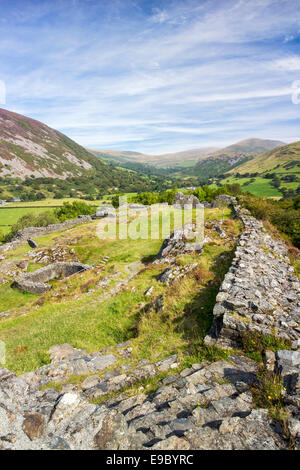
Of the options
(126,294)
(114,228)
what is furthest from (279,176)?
(126,294)

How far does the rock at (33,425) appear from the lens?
478cm

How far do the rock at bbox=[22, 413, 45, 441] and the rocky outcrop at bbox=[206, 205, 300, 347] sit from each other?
5.53 meters

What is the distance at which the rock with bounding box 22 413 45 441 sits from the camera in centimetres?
478

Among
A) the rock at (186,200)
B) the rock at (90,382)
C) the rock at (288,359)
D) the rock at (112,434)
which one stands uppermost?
the rock at (186,200)

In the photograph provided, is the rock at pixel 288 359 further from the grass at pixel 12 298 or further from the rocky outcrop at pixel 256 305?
the grass at pixel 12 298

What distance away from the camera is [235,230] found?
24.7 m

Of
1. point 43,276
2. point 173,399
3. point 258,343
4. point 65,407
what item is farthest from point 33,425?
point 43,276

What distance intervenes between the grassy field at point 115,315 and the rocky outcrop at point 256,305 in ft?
4.39

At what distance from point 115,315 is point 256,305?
8.82 metres

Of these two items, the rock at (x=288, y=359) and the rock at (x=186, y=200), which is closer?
the rock at (x=288, y=359)

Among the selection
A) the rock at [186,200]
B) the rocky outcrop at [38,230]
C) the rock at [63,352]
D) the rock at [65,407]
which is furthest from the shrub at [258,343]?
the rock at [186,200]

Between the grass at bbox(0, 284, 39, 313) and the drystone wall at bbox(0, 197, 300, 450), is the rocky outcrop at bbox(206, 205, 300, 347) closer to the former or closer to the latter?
the drystone wall at bbox(0, 197, 300, 450)

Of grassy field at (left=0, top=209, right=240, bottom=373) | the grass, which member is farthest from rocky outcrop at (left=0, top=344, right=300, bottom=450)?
the grass

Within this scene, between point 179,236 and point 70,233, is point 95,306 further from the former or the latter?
point 70,233
